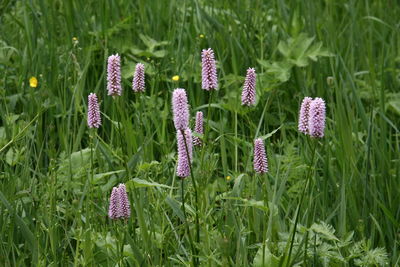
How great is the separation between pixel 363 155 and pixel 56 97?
4.20ft

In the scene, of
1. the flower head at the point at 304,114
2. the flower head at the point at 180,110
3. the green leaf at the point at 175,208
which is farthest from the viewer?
the green leaf at the point at 175,208

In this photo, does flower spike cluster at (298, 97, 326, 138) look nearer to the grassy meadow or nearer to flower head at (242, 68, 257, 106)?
the grassy meadow

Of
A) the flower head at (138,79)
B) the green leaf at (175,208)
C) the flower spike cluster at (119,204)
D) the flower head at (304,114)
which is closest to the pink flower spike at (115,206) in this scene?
the flower spike cluster at (119,204)

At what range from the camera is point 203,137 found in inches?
91.9

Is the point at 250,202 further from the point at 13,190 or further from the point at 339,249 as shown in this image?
the point at 13,190

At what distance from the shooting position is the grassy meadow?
235 cm

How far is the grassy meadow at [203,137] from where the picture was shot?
7.72ft

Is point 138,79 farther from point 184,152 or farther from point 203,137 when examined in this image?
point 184,152

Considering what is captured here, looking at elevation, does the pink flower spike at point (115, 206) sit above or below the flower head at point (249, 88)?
below

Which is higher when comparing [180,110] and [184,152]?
[180,110]

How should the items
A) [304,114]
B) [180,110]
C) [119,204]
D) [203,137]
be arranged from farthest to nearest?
[203,137] → [119,204] → [304,114] → [180,110]

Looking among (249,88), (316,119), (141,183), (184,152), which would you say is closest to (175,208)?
(141,183)

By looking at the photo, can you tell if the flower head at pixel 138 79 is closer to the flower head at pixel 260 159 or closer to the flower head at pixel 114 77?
the flower head at pixel 114 77

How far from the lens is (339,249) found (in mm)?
2412
